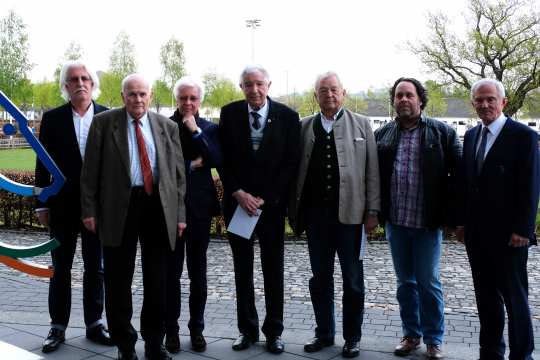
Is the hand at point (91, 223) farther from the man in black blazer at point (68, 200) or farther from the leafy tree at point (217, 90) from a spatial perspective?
the leafy tree at point (217, 90)

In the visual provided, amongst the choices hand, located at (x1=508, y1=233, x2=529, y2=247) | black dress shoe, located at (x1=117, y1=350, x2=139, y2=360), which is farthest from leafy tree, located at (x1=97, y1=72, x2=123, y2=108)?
hand, located at (x1=508, y1=233, x2=529, y2=247)

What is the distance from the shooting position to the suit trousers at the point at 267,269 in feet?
15.5

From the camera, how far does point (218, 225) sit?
10.3 meters

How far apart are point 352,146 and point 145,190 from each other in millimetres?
1589

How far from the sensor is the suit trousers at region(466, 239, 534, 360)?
162 inches

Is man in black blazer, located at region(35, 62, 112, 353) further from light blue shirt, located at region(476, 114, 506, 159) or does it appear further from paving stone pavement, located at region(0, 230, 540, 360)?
light blue shirt, located at region(476, 114, 506, 159)

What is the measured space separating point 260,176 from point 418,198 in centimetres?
121


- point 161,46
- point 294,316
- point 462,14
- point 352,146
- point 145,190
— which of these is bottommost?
point 294,316

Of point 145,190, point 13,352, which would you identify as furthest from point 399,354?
point 13,352

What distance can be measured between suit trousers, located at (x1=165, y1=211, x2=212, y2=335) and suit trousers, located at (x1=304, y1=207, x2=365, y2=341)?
0.86m

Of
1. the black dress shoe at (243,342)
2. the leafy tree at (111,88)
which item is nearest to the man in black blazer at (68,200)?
the black dress shoe at (243,342)

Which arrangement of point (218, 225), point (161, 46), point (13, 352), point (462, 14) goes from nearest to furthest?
point (13, 352)
point (218, 225)
point (462, 14)
point (161, 46)

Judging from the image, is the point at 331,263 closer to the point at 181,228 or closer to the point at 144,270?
the point at 181,228

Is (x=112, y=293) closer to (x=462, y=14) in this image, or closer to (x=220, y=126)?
(x=220, y=126)
